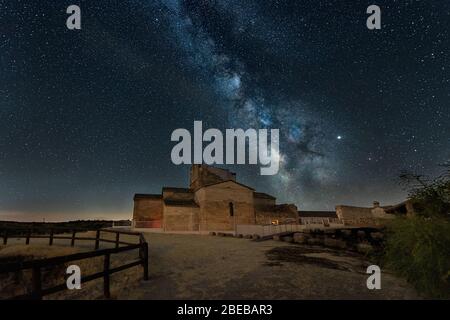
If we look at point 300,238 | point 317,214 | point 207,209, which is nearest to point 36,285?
point 300,238

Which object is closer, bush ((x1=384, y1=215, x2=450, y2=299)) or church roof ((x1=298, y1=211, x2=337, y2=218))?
bush ((x1=384, y1=215, x2=450, y2=299))

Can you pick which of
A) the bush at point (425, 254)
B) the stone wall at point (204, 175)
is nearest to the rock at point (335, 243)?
the bush at point (425, 254)

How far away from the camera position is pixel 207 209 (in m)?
31.4

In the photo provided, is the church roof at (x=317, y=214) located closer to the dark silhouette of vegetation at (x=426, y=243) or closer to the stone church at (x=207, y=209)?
the stone church at (x=207, y=209)

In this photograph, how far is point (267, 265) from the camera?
8047 millimetres

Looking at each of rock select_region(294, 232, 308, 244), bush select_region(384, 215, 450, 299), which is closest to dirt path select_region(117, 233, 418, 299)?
bush select_region(384, 215, 450, 299)

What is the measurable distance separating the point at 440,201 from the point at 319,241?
27.6 feet

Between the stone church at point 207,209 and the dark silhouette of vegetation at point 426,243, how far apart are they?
76.2 ft

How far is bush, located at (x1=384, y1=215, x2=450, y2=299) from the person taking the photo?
526cm

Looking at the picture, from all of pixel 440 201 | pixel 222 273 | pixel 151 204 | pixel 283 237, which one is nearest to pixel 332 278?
pixel 222 273

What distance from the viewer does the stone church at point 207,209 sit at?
101 feet

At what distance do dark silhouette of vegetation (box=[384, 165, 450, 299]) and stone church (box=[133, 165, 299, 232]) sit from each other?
23.2 meters

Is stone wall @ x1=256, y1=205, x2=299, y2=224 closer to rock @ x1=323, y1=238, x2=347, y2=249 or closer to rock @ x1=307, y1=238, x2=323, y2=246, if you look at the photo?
rock @ x1=307, y1=238, x2=323, y2=246
